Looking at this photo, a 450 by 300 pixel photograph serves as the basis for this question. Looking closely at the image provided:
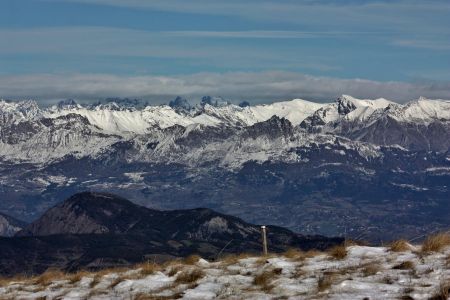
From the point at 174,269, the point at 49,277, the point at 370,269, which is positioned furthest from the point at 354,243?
the point at 49,277

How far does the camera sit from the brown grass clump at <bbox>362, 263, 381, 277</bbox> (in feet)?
89.9

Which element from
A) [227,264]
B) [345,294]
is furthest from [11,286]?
[345,294]

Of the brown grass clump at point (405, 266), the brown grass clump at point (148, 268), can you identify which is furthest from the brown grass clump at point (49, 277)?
the brown grass clump at point (405, 266)

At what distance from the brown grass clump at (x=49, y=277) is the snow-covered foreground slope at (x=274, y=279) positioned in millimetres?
49

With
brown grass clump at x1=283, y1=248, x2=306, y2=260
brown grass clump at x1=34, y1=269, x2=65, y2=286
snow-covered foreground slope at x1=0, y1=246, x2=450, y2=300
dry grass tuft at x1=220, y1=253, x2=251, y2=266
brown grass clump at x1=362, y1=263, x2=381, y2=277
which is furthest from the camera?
brown grass clump at x1=34, y1=269, x2=65, y2=286

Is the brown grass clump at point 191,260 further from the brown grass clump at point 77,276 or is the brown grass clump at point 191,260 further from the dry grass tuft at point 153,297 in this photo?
the dry grass tuft at point 153,297

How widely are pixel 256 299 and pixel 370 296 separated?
12.1 ft

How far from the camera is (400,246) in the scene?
31.8 m

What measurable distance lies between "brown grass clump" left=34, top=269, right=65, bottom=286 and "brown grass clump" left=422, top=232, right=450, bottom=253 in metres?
15.2

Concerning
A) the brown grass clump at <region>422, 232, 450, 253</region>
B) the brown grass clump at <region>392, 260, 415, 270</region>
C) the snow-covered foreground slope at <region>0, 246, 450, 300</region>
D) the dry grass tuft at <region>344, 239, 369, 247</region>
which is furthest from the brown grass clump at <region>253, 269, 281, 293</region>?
the brown grass clump at <region>422, 232, 450, 253</region>

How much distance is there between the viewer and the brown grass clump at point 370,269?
89.9 feet

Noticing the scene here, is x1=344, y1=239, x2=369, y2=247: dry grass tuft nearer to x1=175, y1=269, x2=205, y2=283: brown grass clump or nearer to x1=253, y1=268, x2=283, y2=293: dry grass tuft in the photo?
x1=253, y1=268, x2=283, y2=293: dry grass tuft

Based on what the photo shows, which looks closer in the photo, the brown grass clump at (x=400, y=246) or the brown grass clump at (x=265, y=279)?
the brown grass clump at (x=265, y=279)

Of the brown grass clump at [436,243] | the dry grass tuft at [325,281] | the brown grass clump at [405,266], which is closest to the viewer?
the dry grass tuft at [325,281]
